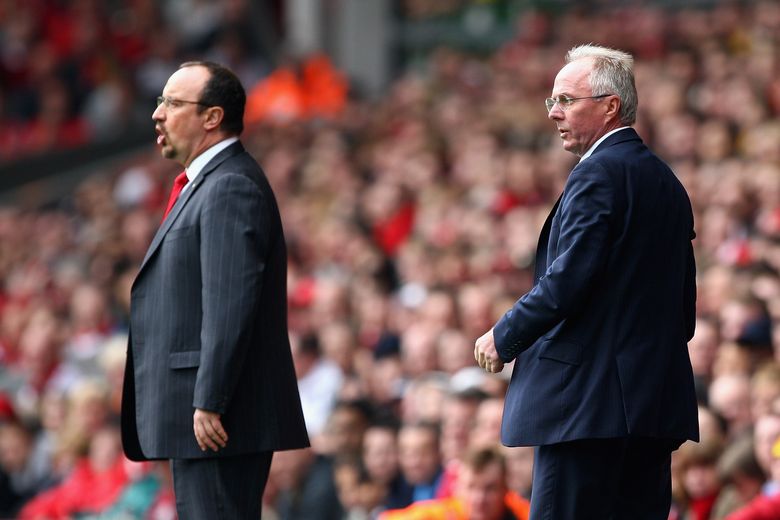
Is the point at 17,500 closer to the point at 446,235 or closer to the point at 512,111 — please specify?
the point at 446,235

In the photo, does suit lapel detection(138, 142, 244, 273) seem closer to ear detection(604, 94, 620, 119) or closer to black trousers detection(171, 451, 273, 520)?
black trousers detection(171, 451, 273, 520)

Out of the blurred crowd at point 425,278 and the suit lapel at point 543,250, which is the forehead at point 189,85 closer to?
the suit lapel at point 543,250

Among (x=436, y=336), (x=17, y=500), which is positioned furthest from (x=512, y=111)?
(x=17, y=500)

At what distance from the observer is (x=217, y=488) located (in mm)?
4723

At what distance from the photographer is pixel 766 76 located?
433 inches

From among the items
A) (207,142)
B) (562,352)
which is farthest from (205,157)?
(562,352)

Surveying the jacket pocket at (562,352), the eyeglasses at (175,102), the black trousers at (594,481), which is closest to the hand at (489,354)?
the jacket pocket at (562,352)

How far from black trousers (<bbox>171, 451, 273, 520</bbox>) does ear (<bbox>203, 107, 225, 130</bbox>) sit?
3.53 feet

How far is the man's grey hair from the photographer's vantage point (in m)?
4.37

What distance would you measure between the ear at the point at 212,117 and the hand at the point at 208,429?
3.09 ft

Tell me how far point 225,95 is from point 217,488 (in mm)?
1264

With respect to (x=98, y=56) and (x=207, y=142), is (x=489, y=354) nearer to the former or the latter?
(x=207, y=142)

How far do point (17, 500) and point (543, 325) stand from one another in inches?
264

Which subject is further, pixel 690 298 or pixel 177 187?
pixel 177 187
